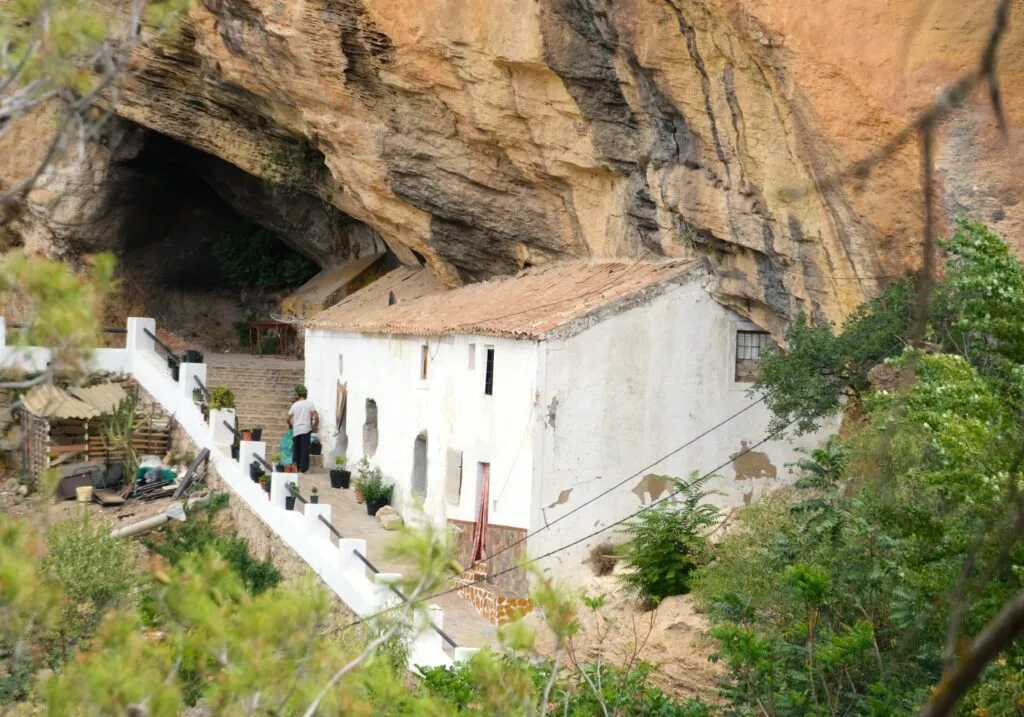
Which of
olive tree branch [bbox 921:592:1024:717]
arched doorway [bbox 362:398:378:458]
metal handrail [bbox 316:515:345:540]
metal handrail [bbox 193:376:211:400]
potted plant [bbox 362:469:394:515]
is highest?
olive tree branch [bbox 921:592:1024:717]

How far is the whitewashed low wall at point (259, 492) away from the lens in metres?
17.5

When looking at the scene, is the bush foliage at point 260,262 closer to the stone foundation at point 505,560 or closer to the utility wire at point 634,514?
the stone foundation at point 505,560

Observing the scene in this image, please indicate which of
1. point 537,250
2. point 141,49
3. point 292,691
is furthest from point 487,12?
point 292,691

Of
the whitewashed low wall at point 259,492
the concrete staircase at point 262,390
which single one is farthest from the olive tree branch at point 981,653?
the concrete staircase at point 262,390

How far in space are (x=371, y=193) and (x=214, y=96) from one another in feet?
13.3

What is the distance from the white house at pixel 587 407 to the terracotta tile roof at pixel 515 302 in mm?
45

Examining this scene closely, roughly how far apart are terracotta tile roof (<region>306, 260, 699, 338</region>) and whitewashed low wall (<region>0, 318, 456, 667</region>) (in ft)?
9.72

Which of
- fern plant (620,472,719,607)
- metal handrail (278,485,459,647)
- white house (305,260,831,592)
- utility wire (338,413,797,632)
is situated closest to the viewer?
metal handrail (278,485,459,647)

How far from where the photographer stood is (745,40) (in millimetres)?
16125

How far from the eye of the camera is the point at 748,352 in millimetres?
20047

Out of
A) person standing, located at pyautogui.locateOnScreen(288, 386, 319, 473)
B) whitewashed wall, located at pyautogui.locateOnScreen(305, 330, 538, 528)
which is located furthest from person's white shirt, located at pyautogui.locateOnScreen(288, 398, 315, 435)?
whitewashed wall, located at pyautogui.locateOnScreen(305, 330, 538, 528)

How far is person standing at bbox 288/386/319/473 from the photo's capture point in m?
25.5

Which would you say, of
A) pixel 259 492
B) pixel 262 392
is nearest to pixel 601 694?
pixel 259 492

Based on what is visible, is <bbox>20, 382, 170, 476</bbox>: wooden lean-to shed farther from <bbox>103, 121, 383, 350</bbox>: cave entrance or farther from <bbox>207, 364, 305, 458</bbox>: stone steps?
<bbox>103, 121, 383, 350</bbox>: cave entrance
